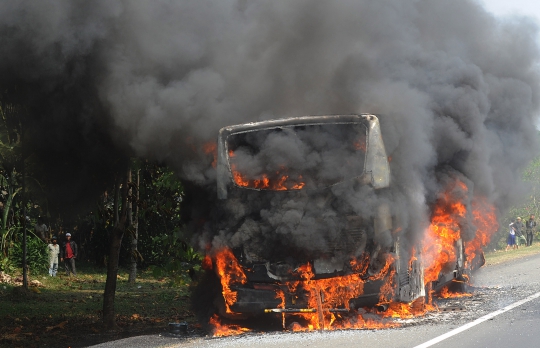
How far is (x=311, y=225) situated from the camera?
8.62 metres

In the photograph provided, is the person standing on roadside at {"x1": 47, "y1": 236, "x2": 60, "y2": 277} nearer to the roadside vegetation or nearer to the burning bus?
the burning bus

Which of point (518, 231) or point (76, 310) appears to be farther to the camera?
point (518, 231)

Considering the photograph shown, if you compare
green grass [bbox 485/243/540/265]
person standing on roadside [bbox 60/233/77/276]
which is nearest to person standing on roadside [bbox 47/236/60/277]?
person standing on roadside [bbox 60/233/77/276]

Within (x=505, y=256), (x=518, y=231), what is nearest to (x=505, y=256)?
(x=505, y=256)

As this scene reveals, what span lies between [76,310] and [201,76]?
5623mm

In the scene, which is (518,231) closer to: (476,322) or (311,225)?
(476,322)

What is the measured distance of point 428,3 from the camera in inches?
542

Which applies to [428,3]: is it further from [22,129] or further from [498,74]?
[22,129]

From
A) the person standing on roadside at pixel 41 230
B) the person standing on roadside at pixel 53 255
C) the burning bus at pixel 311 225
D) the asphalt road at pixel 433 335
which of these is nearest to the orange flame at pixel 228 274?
the burning bus at pixel 311 225

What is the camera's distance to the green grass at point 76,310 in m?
10.5

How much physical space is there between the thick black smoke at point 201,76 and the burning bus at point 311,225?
43.5 inches

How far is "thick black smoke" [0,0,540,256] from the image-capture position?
10.5 meters

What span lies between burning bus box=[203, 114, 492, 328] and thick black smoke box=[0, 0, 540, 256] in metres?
1.10

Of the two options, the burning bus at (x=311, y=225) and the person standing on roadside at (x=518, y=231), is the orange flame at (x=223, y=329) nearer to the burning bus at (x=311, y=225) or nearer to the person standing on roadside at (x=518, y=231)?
the burning bus at (x=311, y=225)
